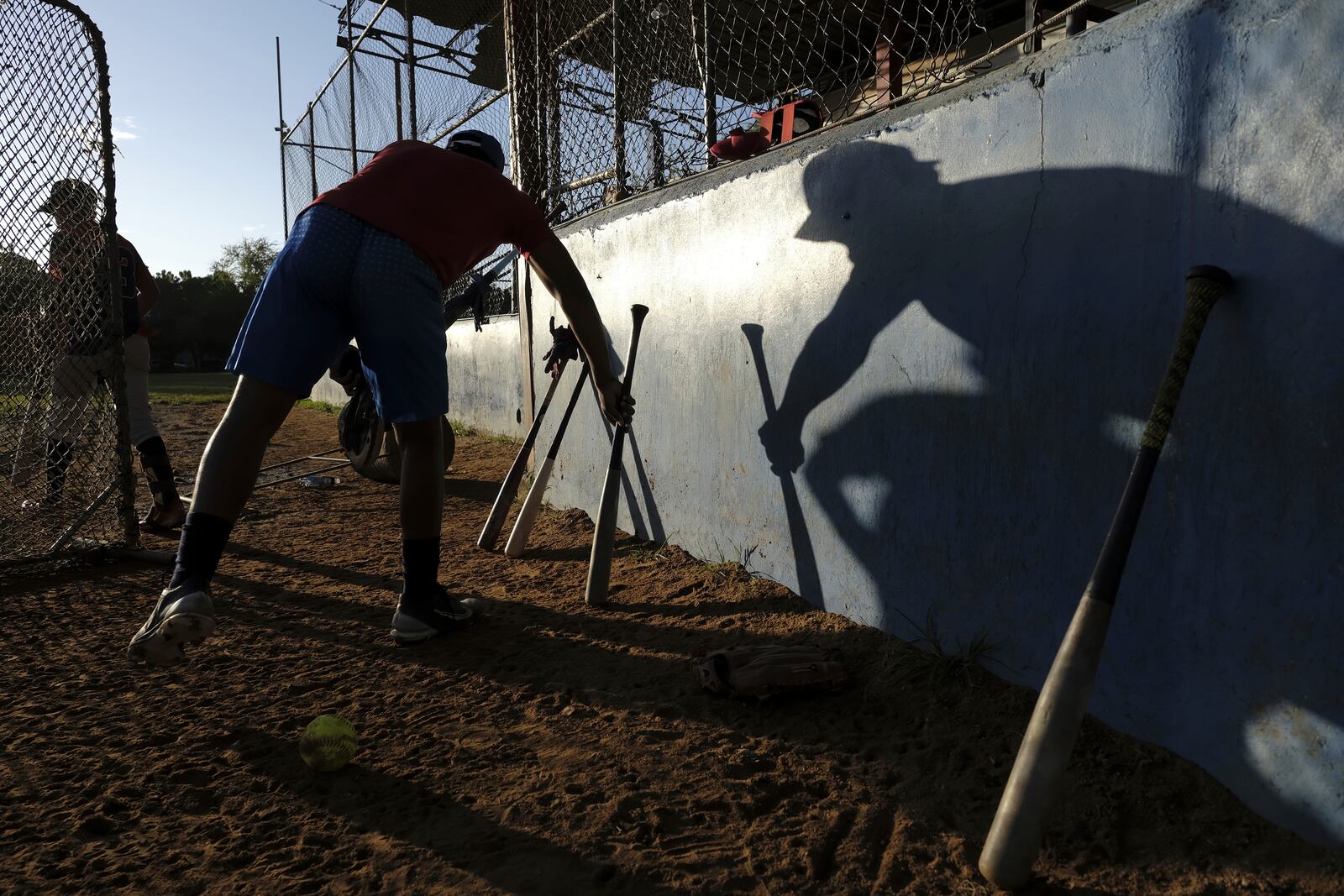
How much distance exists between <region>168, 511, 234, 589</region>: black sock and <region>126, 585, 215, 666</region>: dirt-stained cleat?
7cm

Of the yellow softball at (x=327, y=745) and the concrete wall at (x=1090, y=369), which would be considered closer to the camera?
the concrete wall at (x=1090, y=369)

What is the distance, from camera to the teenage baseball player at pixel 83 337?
11.3 feet

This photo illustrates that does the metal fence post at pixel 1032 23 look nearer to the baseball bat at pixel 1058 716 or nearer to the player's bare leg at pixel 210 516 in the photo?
the baseball bat at pixel 1058 716

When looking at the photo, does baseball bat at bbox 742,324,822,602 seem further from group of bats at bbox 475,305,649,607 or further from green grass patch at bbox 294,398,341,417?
green grass patch at bbox 294,398,341,417

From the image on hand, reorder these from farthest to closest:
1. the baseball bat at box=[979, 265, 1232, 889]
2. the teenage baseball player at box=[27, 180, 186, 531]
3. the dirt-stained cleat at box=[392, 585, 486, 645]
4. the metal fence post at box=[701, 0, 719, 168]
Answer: the teenage baseball player at box=[27, 180, 186, 531]
the metal fence post at box=[701, 0, 719, 168]
the dirt-stained cleat at box=[392, 585, 486, 645]
the baseball bat at box=[979, 265, 1232, 889]

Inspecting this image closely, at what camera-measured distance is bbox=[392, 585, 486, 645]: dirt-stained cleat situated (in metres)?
2.50

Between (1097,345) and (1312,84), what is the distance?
56cm

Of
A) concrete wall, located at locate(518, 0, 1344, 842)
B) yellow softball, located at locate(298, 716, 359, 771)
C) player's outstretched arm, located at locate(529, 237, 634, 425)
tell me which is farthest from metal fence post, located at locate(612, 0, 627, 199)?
yellow softball, located at locate(298, 716, 359, 771)

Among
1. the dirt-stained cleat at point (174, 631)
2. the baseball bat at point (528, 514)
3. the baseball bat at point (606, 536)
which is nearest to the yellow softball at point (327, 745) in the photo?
the dirt-stained cleat at point (174, 631)

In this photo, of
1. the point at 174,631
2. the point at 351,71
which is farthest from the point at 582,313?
the point at 351,71

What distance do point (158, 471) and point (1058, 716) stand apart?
4.15 metres

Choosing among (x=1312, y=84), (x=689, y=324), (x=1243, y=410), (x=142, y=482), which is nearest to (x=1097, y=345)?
(x=1243, y=410)

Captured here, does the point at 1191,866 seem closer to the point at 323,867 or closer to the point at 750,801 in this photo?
the point at 750,801

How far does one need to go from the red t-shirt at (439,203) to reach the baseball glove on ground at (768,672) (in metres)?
1.43
